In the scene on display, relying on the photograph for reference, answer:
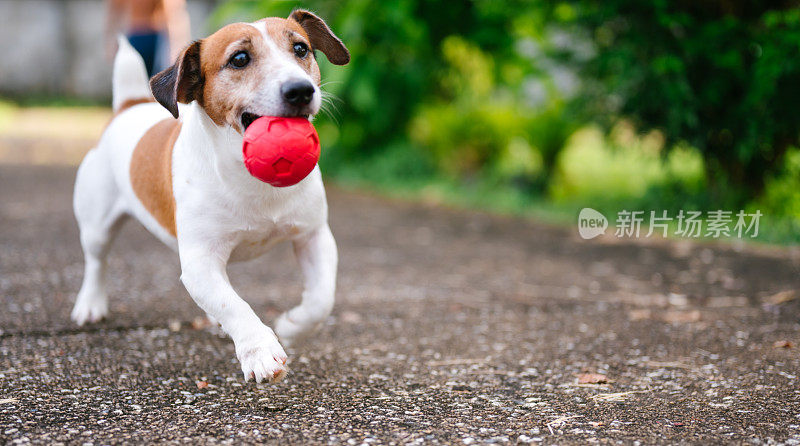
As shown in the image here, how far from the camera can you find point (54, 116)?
16125 mm

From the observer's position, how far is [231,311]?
290cm

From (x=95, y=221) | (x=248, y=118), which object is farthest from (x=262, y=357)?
(x=95, y=221)

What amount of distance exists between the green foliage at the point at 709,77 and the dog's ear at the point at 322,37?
354 centimetres

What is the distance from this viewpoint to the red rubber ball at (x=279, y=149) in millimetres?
2688

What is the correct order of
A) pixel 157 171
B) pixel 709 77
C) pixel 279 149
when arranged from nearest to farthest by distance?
pixel 279 149 < pixel 157 171 < pixel 709 77

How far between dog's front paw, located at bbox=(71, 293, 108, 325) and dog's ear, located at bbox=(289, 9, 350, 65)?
1737 millimetres

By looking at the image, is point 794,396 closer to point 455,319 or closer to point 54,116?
point 455,319

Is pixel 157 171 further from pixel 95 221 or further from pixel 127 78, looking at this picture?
pixel 127 78

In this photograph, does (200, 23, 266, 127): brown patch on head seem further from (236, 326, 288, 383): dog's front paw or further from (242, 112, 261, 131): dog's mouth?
(236, 326, 288, 383): dog's front paw

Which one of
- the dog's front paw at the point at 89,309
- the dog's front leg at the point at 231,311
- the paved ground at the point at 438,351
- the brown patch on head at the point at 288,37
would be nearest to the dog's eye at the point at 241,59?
the brown patch on head at the point at 288,37

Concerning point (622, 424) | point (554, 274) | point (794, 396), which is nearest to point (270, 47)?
point (622, 424)

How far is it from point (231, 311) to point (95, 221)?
4.56ft

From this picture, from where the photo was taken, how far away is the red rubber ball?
269cm

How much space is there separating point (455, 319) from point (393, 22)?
15.1 ft
